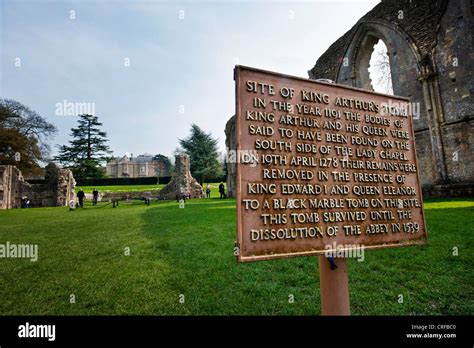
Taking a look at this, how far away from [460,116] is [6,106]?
49581 mm

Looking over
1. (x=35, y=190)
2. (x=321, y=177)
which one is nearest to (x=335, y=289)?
(x=321, y=177)

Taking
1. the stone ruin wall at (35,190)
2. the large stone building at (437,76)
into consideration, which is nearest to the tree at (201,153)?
the stone ruin wall at (35,190)

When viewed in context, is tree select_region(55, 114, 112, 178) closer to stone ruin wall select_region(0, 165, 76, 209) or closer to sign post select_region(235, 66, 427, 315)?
stone ruin wall select_region(0, 165, 76, 209)

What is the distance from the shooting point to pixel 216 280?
4.36 m

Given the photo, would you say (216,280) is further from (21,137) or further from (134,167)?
(134,167)

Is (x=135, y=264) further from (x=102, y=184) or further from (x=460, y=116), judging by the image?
(x=102, y=184)

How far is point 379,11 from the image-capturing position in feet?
55.9

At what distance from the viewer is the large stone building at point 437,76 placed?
12.9 metres

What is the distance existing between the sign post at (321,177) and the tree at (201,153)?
1550 inches

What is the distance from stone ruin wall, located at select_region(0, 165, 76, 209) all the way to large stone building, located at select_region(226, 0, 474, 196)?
30.5 meters
